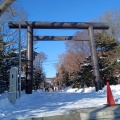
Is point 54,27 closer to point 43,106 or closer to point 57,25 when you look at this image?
point 57,25

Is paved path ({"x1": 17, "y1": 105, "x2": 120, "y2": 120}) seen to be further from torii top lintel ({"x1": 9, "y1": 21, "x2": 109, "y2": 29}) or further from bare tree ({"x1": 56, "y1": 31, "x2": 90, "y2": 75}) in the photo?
bare tree ({"x1": 56, "y1": 31, "x2": 90, "y2": 75})

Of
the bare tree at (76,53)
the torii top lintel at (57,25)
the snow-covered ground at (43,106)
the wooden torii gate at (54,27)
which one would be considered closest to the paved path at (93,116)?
the snow-covered ground at (43,106)

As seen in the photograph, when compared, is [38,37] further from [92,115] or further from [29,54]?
[92,115]

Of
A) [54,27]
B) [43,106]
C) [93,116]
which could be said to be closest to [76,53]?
[54,27]

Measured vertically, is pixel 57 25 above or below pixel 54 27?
above

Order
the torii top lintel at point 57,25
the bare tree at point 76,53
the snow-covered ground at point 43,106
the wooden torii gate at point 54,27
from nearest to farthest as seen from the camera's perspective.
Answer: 1. the snow-covered ground at point 43,106
2. the wooden torii gate at point 54,27
3. the torii top lintel at point 57,25
4. the bare tree at point 76,53

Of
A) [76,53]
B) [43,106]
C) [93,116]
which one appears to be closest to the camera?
[93,116]

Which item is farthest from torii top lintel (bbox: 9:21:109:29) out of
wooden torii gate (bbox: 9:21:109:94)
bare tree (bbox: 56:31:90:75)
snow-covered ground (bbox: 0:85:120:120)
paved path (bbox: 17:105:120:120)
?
bare tree (bbox: 56:31:90:75)

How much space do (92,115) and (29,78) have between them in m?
13.9

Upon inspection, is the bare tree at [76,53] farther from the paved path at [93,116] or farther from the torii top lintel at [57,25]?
the paved path at [93,116]

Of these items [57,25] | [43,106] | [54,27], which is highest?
[57,25]

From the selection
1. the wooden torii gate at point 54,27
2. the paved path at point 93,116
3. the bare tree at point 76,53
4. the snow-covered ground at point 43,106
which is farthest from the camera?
the bare tree at point 76,53

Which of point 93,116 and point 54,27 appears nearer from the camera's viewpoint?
point 93,116

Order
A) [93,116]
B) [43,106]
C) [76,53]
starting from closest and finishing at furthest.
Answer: [93,116], [43,106], [76,53]
